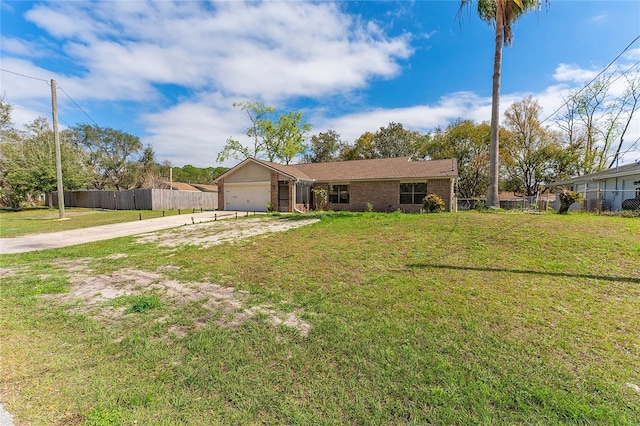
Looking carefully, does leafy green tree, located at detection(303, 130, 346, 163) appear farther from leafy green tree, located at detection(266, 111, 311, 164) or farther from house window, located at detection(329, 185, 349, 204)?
house window, located at detection(329, 185, 349, 204)

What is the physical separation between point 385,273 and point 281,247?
3437 millimetres

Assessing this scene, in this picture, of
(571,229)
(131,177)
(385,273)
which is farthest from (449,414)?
(131,177)

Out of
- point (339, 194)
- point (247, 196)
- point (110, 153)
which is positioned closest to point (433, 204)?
point (339, 194)

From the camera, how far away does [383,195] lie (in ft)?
60.6

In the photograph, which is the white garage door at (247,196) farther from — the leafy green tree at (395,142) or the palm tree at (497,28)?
the leafy green tree at (395,142)

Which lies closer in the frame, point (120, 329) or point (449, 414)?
point (449, 414)

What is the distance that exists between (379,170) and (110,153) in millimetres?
41426

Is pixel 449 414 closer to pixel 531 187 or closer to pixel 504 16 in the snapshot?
pixel 504 16

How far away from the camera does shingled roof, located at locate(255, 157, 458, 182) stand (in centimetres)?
1728

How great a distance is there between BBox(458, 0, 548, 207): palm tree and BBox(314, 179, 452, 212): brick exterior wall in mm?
2413

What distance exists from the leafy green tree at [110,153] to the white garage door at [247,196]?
2867 centimetres

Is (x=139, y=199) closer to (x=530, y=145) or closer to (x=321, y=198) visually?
(x=321, y=198)

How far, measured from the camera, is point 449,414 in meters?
2.08

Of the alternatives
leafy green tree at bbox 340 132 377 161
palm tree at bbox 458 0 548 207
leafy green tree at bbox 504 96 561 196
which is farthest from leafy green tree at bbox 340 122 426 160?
Result: palm tree at bbox 458 0 548 207
